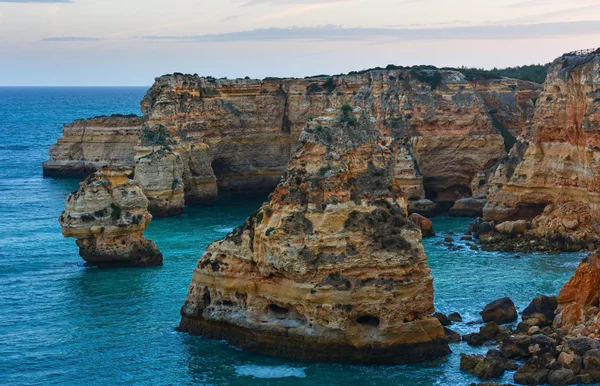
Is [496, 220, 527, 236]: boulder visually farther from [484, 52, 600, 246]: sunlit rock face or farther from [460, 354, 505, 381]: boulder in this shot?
[460, 354, 505, 381]: boulder

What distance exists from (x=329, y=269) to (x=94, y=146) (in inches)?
2307

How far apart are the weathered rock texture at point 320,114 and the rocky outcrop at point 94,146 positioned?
491 inches

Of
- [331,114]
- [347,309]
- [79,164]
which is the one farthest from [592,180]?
[79,164]

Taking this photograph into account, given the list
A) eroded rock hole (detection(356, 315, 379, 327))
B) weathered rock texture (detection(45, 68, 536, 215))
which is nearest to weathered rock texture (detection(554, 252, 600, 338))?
eroded rock hole (detection(356, 315, 379, 327))

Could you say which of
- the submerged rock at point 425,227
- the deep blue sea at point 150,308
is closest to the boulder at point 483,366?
the deep blue sea at point 150,308

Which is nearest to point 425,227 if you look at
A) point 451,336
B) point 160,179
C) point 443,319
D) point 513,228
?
point 513,228

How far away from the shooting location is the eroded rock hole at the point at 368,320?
30328mm

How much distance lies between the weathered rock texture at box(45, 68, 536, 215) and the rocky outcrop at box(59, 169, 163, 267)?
19777mm

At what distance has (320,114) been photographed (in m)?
67.9

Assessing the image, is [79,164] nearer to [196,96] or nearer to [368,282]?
[196,96]

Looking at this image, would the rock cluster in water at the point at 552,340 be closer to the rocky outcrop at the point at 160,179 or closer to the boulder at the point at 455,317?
the boulder at the point at 455,317

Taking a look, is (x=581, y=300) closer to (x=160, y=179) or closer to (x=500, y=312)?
(x=500, y=312)

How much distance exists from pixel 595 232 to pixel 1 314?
28340mm

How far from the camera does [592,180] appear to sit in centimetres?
4925
